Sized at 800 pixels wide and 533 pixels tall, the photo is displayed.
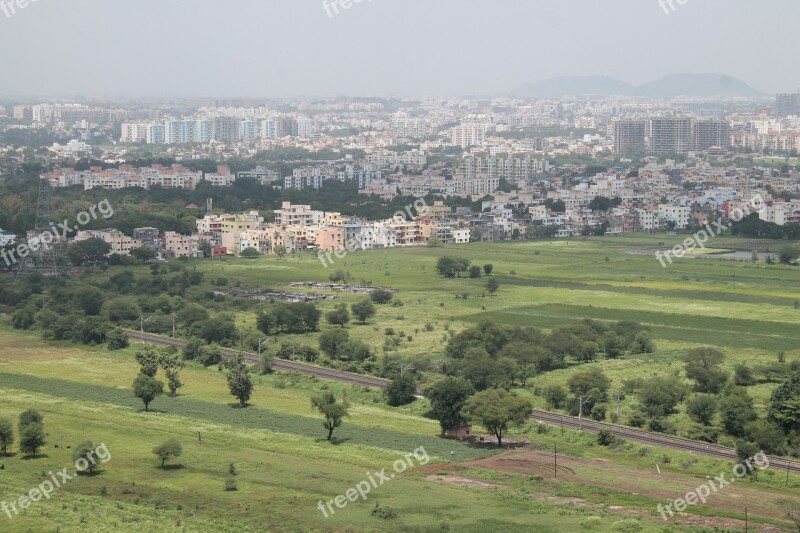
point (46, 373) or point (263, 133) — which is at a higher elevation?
point (263, 133)

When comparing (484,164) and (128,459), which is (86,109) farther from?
(128,459)

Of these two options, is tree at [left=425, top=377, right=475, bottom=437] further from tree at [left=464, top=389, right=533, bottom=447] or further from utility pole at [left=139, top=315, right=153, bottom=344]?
utility pole at [left=139, top=315, right=153, bottom=344]

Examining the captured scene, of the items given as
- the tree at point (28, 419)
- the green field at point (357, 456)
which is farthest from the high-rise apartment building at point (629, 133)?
the tree at point (28, 419)

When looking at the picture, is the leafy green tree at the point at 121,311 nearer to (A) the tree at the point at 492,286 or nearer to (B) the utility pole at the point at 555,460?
(A) the tree at the point at 492,286

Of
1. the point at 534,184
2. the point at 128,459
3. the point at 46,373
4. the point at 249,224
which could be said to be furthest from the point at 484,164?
the point at 128,459

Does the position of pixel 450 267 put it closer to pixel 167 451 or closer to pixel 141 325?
pixel 141 325

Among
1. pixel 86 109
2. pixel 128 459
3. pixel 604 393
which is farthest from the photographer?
pixel 86 109
